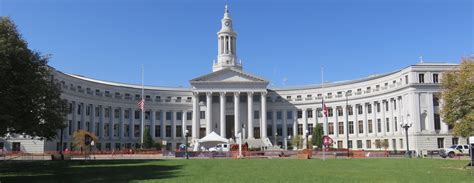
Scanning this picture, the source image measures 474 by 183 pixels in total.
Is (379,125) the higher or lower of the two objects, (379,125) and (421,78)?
the lower

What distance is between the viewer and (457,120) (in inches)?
1811

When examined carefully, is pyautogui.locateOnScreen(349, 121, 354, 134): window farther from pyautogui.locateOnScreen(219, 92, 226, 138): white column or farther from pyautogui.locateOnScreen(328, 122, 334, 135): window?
pyautogui.locateOnScreen(219, 92, 226, 138): white column

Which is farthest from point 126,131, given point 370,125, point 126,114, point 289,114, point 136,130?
point 370,125

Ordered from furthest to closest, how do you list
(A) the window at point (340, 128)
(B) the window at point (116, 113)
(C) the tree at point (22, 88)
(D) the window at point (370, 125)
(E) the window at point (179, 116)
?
1. (E) the window at point (179, 116)
2. (A) the window at point (340, 128)
3. (B) the window at point (116, 113)
4. (D) the window at point (370, 125)
5. (C) the tree at point (22, 88)

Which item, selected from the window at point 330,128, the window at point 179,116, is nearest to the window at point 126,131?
the window at point 179,116

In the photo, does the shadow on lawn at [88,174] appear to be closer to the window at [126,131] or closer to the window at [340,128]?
the window at [126,131]

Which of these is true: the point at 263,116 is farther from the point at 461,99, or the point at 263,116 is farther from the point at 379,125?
the point at 461,99

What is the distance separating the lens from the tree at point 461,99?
42.2 meters

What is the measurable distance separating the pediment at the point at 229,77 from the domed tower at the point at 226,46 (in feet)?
38.7

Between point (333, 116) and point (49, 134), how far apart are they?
263 ft

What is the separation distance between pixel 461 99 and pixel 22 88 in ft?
119

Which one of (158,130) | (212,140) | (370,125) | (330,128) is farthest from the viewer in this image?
(158,130)

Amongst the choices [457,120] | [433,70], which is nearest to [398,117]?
[433,70]

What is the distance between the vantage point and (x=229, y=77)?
367 feet
